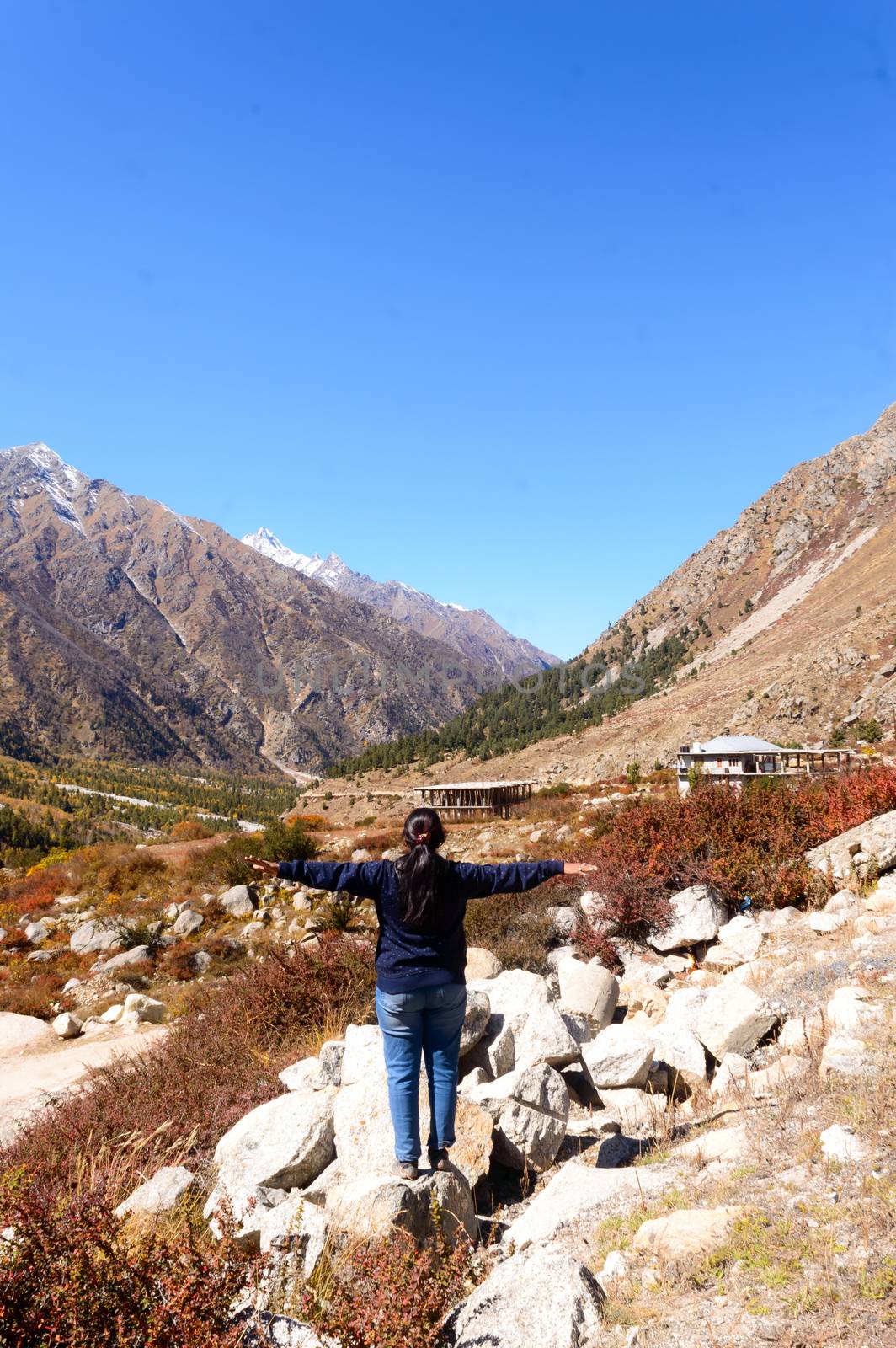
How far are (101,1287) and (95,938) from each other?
557 inches

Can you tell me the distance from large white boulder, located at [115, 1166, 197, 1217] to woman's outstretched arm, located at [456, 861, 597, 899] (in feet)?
7.69

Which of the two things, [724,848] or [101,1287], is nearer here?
[101,1287]

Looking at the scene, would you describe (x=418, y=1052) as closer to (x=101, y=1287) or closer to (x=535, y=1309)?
(x=535, y=1309)

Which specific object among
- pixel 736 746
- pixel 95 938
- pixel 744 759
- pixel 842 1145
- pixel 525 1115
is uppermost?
pixel 842 1145

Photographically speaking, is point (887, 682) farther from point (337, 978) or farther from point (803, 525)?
point (803, 525)

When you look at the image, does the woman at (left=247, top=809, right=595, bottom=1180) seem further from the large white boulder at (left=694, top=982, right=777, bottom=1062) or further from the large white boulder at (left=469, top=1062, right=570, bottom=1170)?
the large white boulder at (left=694, top=982, right=777, bottom=1062)

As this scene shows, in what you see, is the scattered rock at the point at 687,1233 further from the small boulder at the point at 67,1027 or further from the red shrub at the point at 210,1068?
the small boulder at the point at 67,1027

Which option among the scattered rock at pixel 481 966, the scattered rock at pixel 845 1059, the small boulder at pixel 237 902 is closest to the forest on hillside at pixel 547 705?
the small boulder at pixel 237 902

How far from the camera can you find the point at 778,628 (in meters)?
83.9

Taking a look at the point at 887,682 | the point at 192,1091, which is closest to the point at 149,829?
the point at 887,682

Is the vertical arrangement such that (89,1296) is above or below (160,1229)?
above

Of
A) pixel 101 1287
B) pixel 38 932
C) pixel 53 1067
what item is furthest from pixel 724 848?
pixel 38 932

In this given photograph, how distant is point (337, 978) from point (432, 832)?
413 centimetres

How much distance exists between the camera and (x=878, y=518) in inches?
4026
